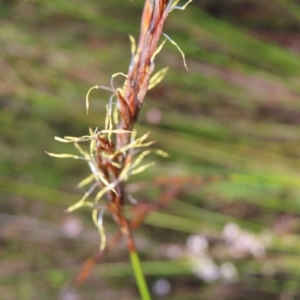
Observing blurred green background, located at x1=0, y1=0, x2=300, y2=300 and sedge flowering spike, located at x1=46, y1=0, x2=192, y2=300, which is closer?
sedge flowering spike, located at x1=46, y1=0, x2=192, y2=300

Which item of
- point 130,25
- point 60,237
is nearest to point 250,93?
point 130,25

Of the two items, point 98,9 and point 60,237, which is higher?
point 98,9

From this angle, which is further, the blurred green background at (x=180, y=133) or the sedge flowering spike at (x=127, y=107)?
the blurred green background at (x=180, y=133)

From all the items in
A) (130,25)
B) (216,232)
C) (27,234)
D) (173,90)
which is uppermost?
(130,25)

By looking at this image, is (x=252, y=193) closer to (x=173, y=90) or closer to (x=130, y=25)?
(x=173, y=90)

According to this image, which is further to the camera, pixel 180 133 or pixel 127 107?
pixel 180 133

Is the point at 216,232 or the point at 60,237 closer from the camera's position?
the point at 216,232

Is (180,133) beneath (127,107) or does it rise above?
beneath
